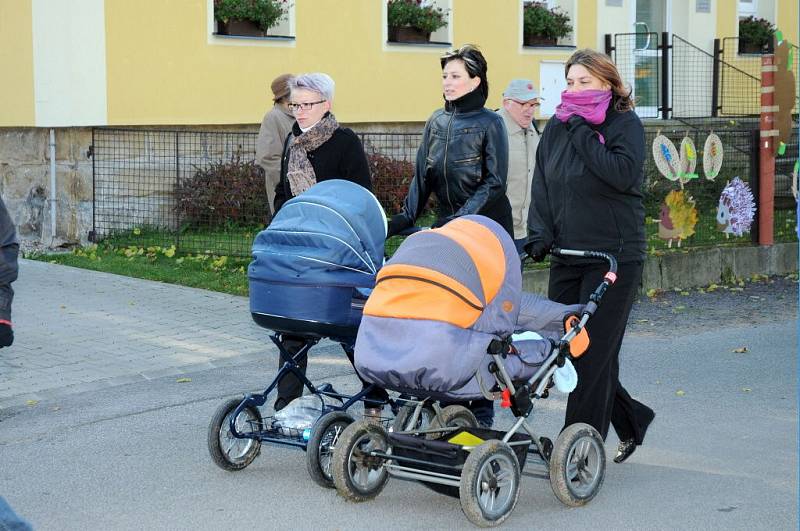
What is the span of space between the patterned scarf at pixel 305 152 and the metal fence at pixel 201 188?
6432 millimetres

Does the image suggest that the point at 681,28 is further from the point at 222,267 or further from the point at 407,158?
the point at 222,267

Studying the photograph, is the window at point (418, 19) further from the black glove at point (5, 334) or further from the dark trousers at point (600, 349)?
the black glove at point (5, 334)

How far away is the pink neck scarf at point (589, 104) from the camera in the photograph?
6094mm

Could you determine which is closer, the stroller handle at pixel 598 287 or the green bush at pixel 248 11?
the stroller handle at pixel 598 287

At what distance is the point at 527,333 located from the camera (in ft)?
18.9

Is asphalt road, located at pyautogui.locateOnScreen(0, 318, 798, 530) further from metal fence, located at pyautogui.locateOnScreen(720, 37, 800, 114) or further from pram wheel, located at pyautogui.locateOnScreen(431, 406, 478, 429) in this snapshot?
metal fence, located at pyautogui.locateOnScreen(720, 37, 800, 114)

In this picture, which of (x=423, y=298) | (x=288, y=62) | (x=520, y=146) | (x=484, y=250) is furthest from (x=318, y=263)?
(x=288, y=62)

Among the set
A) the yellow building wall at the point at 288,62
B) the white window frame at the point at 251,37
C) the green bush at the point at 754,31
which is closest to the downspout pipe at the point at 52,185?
the yellow building wall at the point at 288,62

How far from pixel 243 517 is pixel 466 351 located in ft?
4.07

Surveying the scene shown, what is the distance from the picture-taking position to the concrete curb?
12.7 metres

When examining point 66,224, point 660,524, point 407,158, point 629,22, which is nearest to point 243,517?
point 660,524

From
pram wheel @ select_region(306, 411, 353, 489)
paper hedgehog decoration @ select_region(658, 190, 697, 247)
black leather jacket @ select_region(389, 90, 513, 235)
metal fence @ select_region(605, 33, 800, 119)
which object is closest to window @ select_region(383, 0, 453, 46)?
metal fence @ select_region(605, 33, 800, 119)

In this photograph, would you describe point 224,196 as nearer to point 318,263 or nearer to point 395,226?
point 395,226

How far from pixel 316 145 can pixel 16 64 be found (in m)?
8.24
